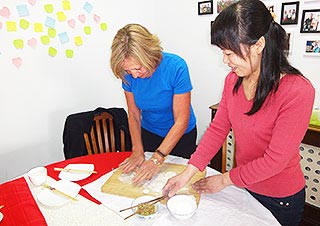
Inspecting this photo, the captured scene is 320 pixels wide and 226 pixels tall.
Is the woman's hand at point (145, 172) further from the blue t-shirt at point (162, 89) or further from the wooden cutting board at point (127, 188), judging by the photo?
the blue t-shirt at point (162, 89)

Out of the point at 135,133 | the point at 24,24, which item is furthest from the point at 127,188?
the point at 24,24

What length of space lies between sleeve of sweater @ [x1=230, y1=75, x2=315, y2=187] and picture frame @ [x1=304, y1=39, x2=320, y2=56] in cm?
119

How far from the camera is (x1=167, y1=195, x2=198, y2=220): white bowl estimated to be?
1048mm

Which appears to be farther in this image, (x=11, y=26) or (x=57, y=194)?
(x=11, y=26)

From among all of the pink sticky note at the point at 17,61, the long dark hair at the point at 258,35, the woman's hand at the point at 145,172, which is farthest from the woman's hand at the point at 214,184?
the pink sticky note at the point at 17,61

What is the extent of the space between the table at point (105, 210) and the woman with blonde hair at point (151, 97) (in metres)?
0.20

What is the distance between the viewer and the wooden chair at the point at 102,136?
1914 mm

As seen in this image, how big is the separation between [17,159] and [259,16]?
6.82 ft

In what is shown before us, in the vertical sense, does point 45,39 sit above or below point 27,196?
above

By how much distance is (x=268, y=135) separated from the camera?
1.05m

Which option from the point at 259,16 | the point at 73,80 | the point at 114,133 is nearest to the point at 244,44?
the point at 259,16

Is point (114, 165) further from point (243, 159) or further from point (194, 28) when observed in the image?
point (194, 28)

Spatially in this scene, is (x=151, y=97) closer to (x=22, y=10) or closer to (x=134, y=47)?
(x=134, y=47)

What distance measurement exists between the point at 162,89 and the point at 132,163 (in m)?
0.42
